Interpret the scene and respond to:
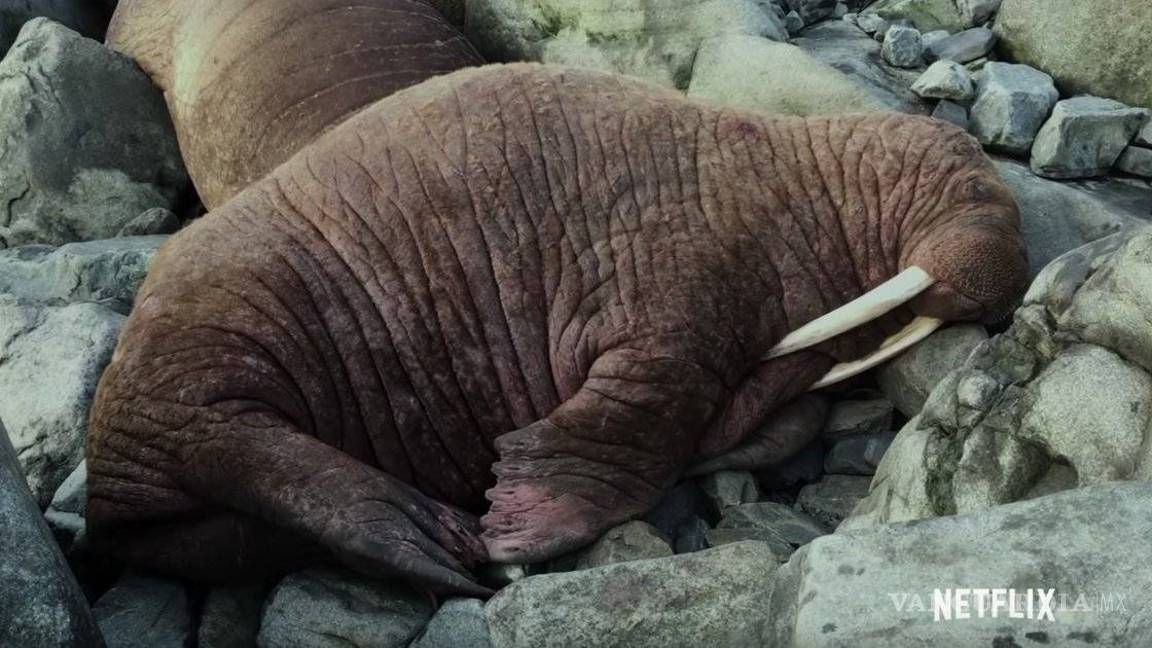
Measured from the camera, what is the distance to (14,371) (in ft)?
16.6

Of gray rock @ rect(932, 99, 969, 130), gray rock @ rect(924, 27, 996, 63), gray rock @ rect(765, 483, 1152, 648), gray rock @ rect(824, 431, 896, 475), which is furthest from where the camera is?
gray rock @ rect(924, 27, 996, 63)

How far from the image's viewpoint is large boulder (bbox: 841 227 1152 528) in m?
3.72

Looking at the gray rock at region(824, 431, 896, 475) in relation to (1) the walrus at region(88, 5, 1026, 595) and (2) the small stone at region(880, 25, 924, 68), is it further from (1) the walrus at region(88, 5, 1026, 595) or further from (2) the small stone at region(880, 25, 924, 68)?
(2) the small stone at region(880, 25, 924, 68)

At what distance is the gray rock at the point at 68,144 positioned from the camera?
6680mm

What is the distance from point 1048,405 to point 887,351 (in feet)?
4.08

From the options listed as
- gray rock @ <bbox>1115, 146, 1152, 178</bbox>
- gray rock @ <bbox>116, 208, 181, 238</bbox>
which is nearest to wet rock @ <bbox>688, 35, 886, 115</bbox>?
gray rock @ <bbox>1115, 146, 1152, 178</bbox>

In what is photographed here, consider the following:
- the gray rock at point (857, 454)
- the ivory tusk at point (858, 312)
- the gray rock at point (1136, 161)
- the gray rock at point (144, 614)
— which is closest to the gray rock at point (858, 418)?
the gray rock at point (857, 454)

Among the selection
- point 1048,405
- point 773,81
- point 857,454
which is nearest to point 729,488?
point 857,454

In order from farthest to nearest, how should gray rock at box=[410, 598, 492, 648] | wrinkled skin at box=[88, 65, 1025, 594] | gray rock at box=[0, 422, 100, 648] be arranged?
1. wrinkled skin at box=[88, 65, 1025, 594]
2. gray rock at box=[410, 598, 492, 648]
3. gray rock at box=[0, 422, 100, 648]

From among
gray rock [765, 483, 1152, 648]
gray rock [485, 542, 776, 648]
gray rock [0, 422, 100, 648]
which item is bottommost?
gray rock [485, 542, 776, 648]

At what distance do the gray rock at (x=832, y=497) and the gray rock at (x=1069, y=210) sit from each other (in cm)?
106

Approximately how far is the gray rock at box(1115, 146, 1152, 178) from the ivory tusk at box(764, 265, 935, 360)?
1.24 metres

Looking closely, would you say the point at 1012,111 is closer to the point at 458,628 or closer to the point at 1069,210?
the point at 1069,210

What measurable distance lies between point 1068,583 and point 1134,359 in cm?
97
